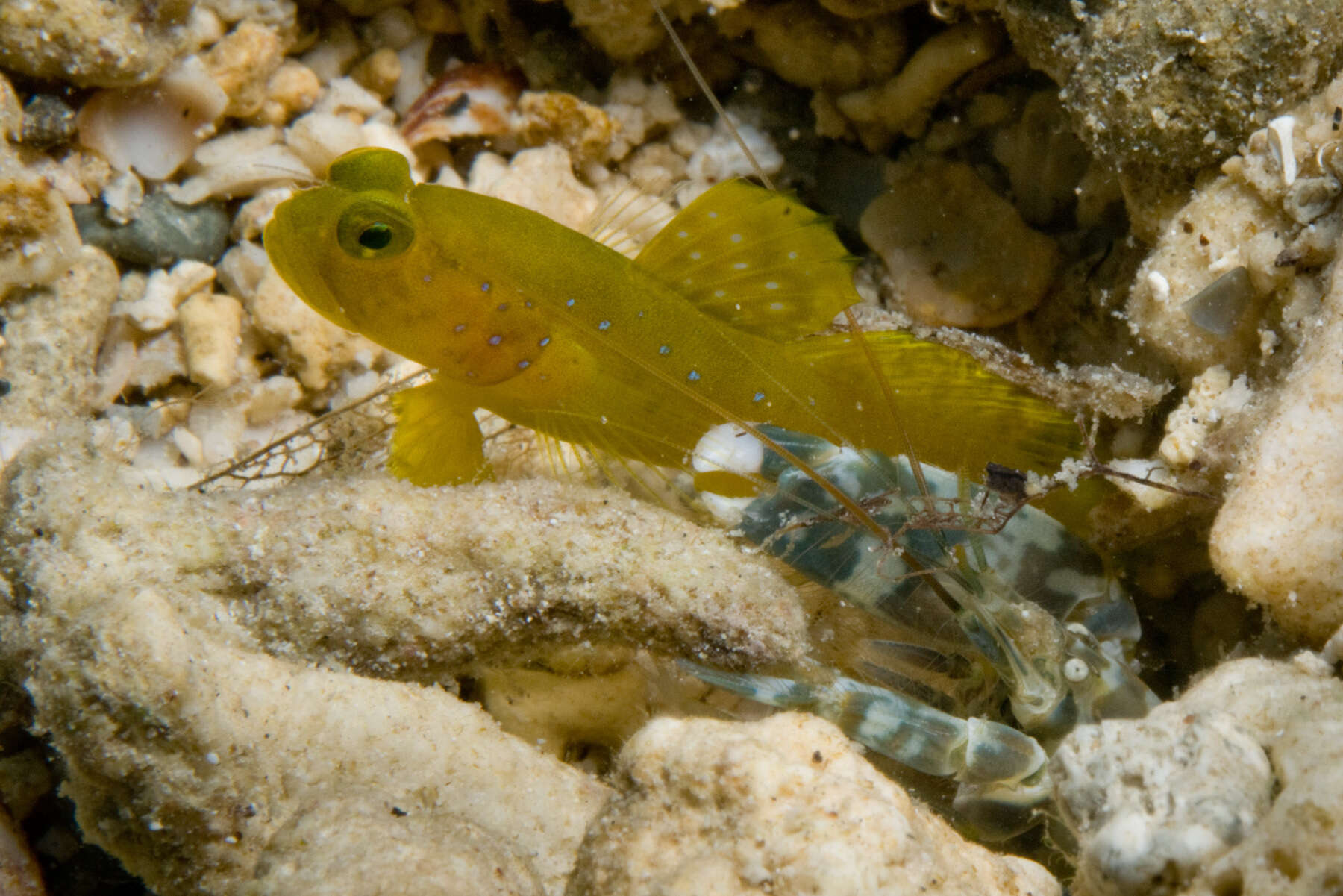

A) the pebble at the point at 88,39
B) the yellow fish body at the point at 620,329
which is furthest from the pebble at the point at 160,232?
the yellow fish body at the point at 620,329

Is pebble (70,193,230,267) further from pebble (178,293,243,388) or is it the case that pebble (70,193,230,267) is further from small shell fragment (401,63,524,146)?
small shell fragment (401,63,524,146)

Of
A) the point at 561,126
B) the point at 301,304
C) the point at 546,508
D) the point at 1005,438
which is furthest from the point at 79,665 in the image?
the point at 561,126

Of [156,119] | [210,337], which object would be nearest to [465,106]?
[156,119]

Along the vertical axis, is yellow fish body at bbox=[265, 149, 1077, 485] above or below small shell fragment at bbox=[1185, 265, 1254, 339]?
below

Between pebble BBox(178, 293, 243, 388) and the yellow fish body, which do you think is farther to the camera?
pebble BBox(178, 293, 243, 388)

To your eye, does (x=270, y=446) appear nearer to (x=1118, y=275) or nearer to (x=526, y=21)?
(x=526, y=21)

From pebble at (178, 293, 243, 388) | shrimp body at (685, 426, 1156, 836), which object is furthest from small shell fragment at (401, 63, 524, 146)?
shrimp body at (685, 426, 1156, 836)

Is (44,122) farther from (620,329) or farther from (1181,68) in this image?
(1181,68)
